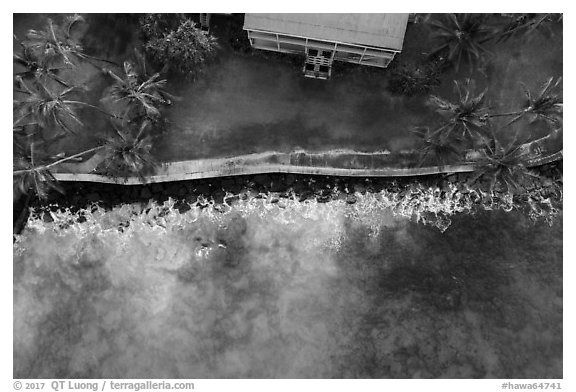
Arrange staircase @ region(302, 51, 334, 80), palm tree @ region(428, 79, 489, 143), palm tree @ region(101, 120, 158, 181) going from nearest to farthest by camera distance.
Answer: palm tree @ region(428, 79, 489, 143) → palm tree @ region(101, 120, 158, 181) → staircase @ region(302, 51, 334, 80)

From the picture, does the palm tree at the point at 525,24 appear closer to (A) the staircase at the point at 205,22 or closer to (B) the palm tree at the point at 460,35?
(B) the palm tree at the point at 460,35

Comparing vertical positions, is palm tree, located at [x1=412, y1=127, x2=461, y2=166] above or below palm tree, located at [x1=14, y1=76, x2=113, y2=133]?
above

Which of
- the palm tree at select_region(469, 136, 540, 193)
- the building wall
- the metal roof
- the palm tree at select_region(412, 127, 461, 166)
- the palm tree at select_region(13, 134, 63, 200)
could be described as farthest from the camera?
the palm tree at select_region(412, 127, 461, 166)

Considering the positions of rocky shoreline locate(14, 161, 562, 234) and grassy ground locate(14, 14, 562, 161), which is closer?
grassy ground locate(14, 14, 562, 161)

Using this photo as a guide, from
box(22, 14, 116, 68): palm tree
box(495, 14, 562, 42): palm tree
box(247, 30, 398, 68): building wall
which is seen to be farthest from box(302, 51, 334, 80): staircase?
box(22, 14, 116, 68): palm tree

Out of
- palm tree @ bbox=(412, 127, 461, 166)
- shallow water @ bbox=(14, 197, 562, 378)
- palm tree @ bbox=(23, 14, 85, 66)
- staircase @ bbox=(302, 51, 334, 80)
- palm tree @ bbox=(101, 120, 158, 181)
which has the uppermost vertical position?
staircase @ bbox=(302, 51, 334, 80)

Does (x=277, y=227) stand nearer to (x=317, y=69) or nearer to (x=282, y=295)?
(x=282, y=295)

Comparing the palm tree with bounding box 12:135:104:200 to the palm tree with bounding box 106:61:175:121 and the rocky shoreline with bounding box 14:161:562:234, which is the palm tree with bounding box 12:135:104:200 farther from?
the palm tree with bounding box 106:61:175:121

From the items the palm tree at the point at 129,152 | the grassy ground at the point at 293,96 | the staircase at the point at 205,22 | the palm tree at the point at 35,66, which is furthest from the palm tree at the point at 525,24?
the palm tree at the point at 35,66
